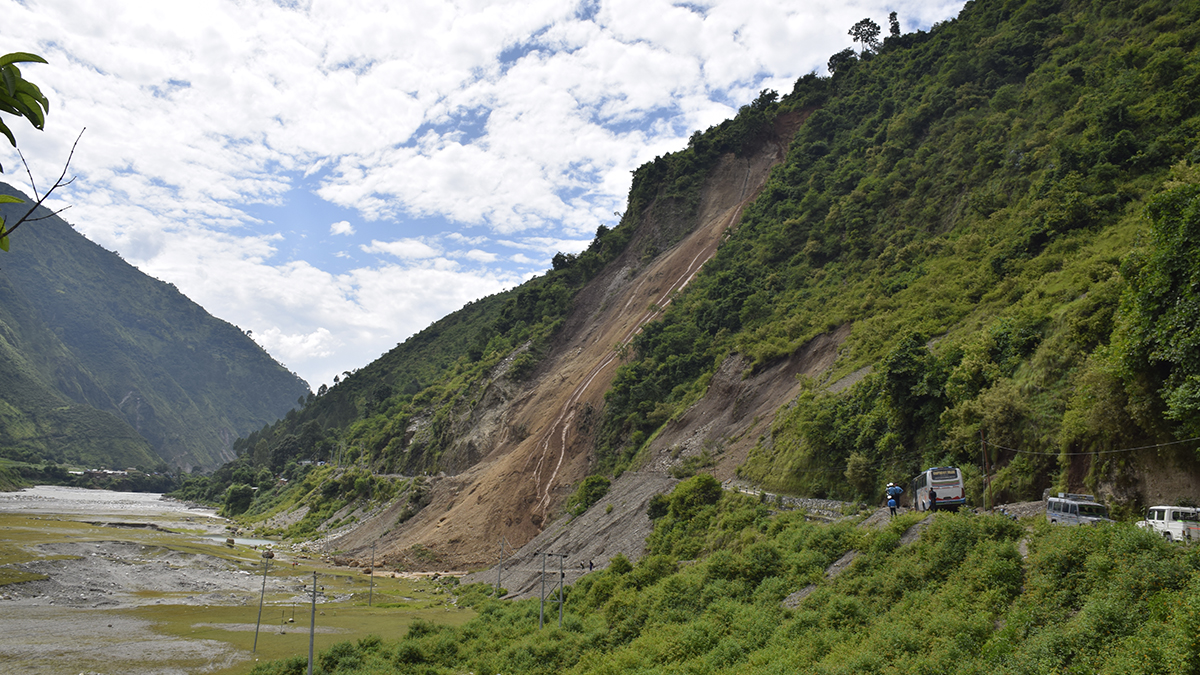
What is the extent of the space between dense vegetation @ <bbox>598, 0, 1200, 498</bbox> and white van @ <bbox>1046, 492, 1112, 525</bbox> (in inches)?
91.5

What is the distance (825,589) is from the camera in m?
20.0

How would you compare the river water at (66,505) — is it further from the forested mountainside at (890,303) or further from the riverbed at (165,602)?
the forested mountainside at (890,303)

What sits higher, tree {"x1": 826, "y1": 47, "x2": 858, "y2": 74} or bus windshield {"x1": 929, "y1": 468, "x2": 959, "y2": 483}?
tree {"x1": 826, "y1": 47, "x2": 858, "y2": 74}

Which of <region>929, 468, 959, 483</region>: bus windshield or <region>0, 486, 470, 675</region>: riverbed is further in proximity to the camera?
<region>0, 486, 470, 675</region>: riverbed

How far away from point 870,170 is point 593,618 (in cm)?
4962

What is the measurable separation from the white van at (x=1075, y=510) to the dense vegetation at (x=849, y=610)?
1845 mm

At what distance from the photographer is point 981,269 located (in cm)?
3656

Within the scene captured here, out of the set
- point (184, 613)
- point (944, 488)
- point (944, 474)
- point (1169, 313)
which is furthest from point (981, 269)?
point (184, 613)

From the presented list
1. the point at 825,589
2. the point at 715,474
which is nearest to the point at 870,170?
the point at 715,474

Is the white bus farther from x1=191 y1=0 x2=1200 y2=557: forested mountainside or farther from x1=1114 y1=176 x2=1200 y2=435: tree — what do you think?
x1=1114 y1=176 x2=1200 y2=435: tree

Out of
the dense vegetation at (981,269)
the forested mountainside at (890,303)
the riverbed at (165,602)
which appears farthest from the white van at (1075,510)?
the riverbed at (165,602)

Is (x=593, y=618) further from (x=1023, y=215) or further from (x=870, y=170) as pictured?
(x=870, y=170)

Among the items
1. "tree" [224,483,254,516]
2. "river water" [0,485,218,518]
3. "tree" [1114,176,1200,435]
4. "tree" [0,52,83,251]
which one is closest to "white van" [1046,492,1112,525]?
"tree" [1114,176,1200,435]

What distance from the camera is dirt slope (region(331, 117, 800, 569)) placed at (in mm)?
58469
